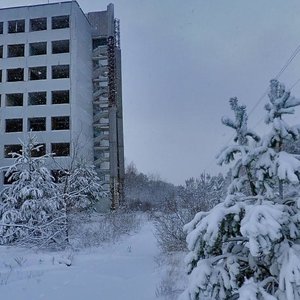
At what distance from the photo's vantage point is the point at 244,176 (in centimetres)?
496

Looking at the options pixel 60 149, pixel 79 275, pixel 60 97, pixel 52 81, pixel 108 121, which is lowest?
pixel 79 275

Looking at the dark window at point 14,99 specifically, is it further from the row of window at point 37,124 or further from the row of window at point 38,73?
the row of window at point 37,124

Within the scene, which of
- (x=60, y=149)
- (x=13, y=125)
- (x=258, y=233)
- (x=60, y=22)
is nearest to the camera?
(x=258, y=233)

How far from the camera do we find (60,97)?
1610 inches

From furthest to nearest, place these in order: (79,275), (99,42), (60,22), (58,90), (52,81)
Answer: (99,42)
(60,22)
(52,81)
(58,90)
(79,275)

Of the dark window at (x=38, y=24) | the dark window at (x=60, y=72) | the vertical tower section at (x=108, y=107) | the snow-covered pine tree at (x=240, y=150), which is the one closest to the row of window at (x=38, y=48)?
the dark window at (x=38, y=24)

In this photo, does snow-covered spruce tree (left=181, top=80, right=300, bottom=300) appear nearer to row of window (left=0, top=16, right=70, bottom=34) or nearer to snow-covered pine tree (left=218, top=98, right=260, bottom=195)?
snow-covered pine tree (left=218, top=98, right=260, bottom=195)

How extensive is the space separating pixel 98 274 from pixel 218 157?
7.53 metres

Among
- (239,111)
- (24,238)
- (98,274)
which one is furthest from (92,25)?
(239,111)

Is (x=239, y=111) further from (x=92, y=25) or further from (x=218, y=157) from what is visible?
(x=92, y=25)

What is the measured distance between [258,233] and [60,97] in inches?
1537

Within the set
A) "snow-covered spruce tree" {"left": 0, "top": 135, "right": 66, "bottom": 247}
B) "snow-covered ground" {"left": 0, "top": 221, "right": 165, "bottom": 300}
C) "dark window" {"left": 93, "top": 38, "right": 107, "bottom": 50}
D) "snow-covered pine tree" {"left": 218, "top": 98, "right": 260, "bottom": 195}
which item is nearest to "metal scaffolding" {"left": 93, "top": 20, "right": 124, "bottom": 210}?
"dark window" {"left": 93, "top": 38, "right": 107, "bottom": 50}

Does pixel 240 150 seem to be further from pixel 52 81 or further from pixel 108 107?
pixel 108 107

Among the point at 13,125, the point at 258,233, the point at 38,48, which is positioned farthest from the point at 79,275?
the point at 38,48
